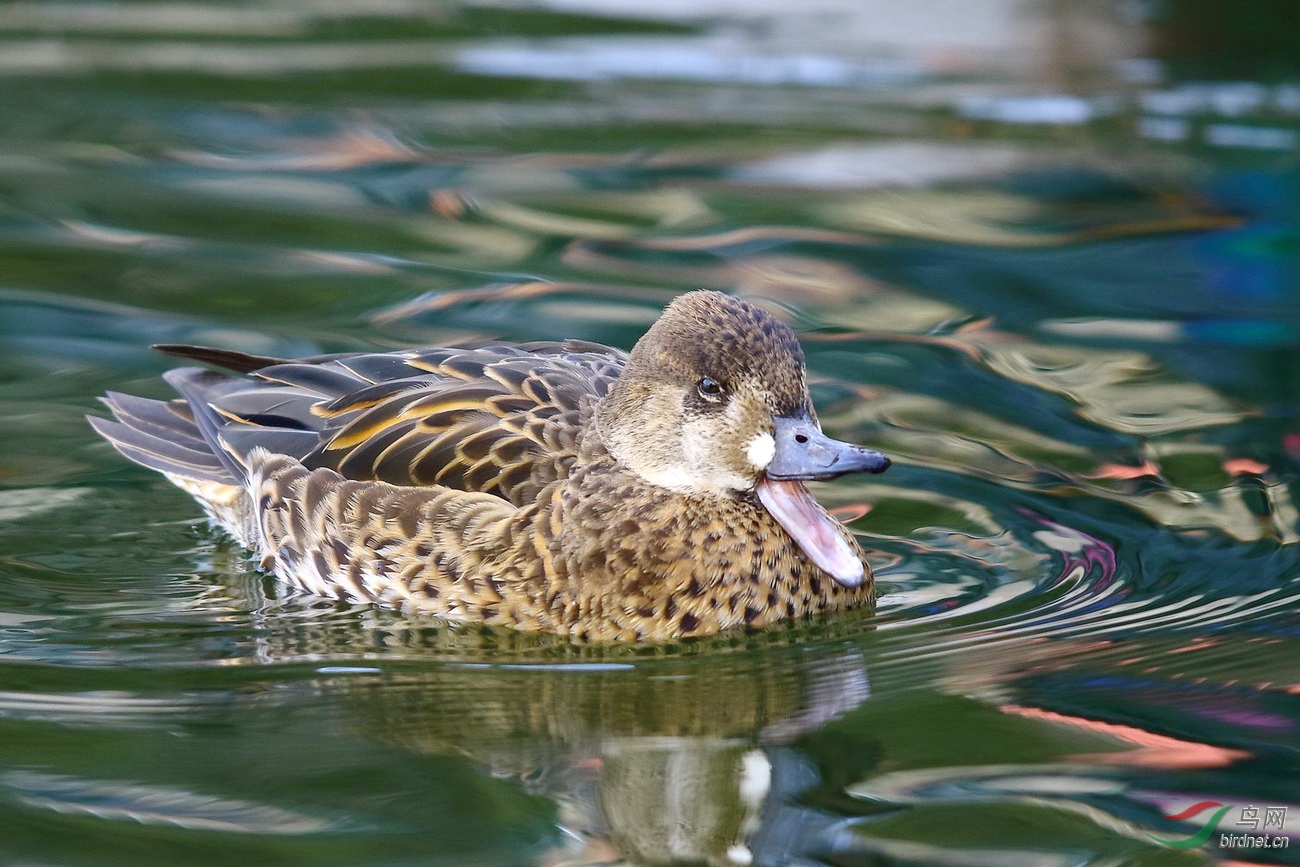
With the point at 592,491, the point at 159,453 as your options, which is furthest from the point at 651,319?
the point at 592,491

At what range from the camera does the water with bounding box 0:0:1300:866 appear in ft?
14.8

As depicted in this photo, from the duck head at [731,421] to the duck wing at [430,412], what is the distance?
26cm

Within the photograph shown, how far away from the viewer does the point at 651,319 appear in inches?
334

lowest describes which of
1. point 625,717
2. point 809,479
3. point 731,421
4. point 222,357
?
point 625,717

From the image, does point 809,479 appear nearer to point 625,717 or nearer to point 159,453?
point 625,717

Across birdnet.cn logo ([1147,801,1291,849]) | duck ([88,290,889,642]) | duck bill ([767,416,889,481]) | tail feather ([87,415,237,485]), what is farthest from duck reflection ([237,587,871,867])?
tail feather ([87,415,237,485])

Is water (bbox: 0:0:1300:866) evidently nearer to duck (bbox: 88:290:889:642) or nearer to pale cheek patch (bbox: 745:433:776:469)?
duck (bbox: 88:290:889:642)

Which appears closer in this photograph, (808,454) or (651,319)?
(808,454)

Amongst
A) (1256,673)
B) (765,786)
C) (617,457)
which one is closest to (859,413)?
(617,457)

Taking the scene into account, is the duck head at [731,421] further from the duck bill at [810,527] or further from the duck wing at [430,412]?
the duck wing at [430,412]

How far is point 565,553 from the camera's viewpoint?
224 inches

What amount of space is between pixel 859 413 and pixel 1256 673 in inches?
106

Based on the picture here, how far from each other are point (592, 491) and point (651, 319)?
9.25ft

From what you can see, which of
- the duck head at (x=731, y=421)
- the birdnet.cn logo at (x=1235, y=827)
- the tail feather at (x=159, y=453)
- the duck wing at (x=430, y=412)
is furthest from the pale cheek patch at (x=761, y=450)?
the tail feather at (x=159, y=453)
